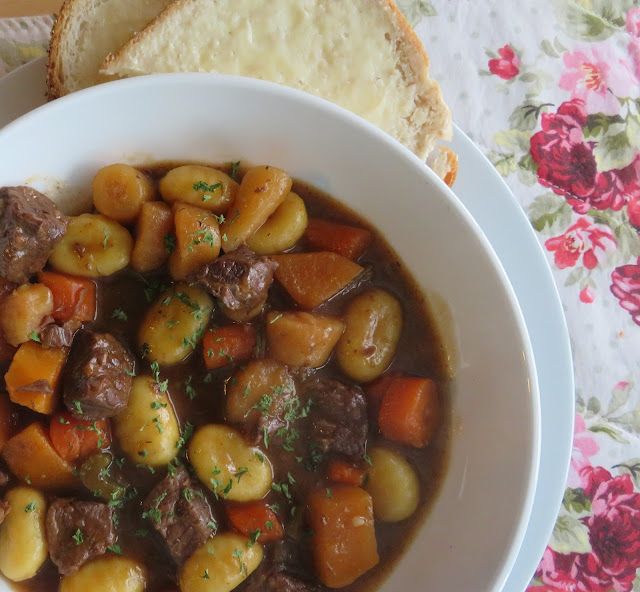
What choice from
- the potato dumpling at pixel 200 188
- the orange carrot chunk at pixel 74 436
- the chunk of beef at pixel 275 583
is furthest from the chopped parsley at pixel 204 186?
the chunk of beef at pixel 275 583

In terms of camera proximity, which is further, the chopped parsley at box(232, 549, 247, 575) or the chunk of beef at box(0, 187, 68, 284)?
the chopped parsley at box(232, 549, 247, 575)

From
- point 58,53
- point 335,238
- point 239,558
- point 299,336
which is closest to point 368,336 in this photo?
point 299,336

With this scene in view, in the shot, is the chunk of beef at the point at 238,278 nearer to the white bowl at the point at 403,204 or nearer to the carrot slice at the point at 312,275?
the carrot slice at the point at 312,275

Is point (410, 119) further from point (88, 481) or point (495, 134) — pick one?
point (88, 481)

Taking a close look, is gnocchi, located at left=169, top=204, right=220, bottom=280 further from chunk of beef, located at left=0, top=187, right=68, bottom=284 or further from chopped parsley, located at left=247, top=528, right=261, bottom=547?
chopped parsley, located at left=247, top=528, right=261, bottom=547

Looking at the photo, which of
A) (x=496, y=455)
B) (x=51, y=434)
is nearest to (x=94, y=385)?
(x=51, y=434)

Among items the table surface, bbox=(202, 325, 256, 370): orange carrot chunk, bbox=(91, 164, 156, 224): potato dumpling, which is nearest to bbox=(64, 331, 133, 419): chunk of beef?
bbox=(202, 325, 256, 370): orange carrot chunk
